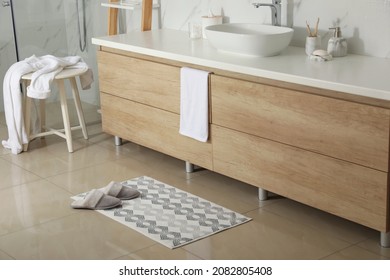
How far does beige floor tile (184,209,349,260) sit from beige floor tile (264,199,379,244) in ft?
0.17

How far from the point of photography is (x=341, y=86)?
2.95 meters

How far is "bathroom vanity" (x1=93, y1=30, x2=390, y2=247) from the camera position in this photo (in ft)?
9.62

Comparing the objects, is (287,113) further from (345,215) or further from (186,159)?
(186,159)

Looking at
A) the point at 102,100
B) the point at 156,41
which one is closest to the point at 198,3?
the point at 156,41

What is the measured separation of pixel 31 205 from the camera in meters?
3.62

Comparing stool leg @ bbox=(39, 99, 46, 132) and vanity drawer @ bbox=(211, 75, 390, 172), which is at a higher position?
vanity drawer @ bbox=(211, 75, 390, 172)

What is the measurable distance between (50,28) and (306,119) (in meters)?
2.32

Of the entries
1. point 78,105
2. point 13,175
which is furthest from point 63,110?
point 13,175

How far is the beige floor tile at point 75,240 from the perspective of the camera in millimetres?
3055

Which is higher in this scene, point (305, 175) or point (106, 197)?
point (305, 175)

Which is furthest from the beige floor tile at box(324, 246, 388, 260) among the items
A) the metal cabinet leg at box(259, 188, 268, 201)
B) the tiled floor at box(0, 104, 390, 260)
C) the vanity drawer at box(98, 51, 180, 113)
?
the vanity drawer at box(98, 51, 180, 113)

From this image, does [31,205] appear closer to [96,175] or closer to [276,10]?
A: [96,175]

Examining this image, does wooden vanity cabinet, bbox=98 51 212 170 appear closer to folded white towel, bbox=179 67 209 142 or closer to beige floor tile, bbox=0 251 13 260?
folded white towel, bbox=179 67 209 142
